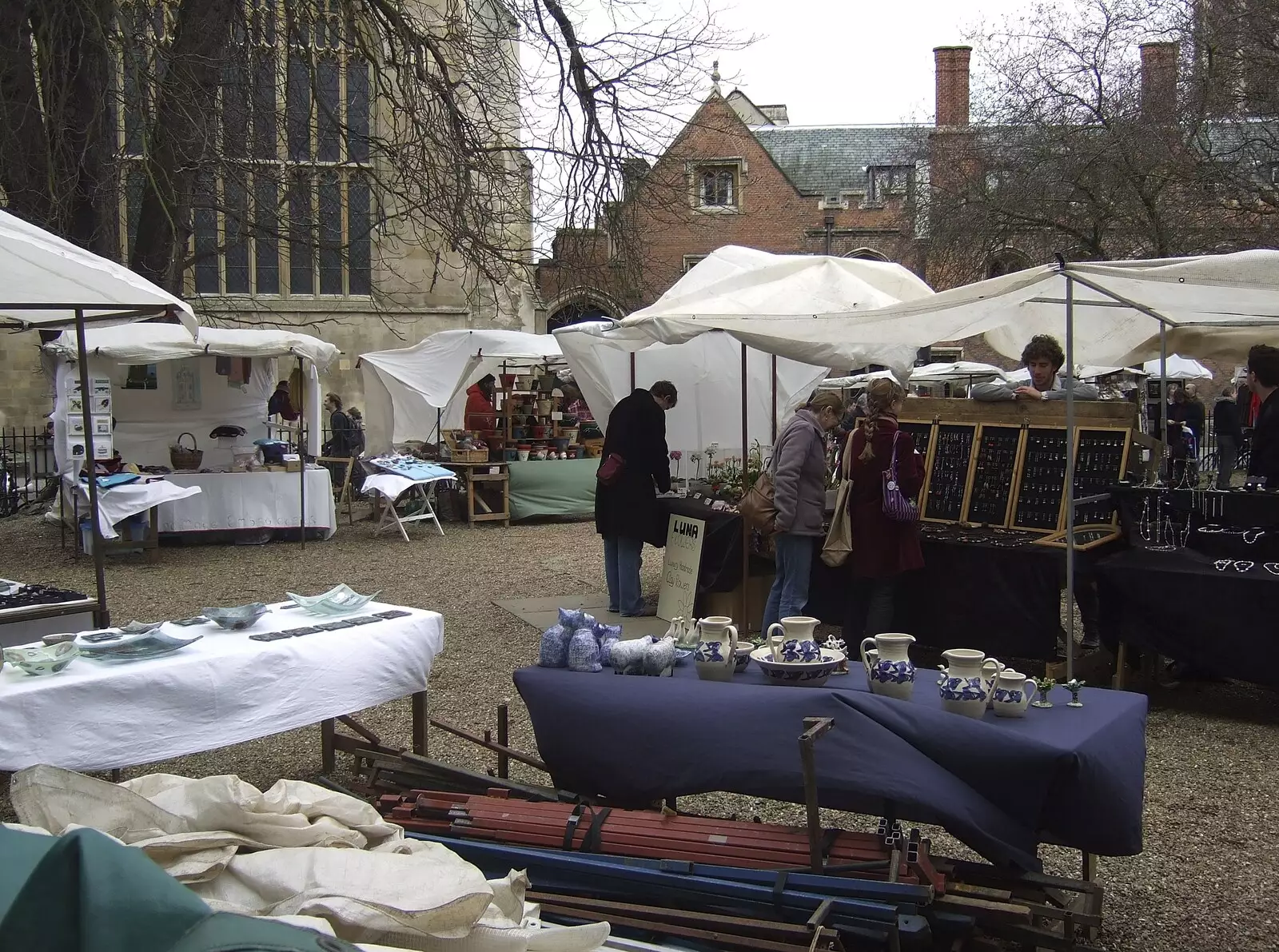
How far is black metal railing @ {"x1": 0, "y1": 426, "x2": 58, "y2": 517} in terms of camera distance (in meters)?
16.2

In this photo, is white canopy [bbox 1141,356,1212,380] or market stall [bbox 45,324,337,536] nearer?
market stall [bbox 45,324,337,536]

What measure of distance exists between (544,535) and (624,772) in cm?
972

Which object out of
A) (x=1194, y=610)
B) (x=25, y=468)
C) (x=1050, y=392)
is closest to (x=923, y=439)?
(x=1050, y=392)

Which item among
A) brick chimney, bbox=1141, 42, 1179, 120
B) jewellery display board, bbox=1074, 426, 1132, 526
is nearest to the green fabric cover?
jewellery display board, bbox=1074, 426, 1132, 526

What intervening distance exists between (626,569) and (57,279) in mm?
4466

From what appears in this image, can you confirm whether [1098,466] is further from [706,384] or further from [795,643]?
[706,384]

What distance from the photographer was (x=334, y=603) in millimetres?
4754

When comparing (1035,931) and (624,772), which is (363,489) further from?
(1035,931)

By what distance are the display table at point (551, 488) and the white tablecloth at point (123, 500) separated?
4.21 meters

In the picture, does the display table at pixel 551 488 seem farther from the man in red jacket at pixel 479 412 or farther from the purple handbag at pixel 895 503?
the purple handbag at pixel 895 503

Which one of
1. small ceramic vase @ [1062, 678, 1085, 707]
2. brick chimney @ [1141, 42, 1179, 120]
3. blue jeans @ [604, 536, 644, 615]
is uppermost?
brick chimney @ [1141, 42, 1179, 120]

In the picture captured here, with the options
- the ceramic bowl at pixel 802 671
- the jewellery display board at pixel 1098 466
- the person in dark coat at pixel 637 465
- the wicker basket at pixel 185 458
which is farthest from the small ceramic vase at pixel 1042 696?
the wicker basket at pixel 185 458

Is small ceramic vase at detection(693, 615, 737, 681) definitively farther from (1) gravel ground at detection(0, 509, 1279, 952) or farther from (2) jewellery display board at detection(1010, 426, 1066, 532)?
(2) jewellery display board at detection(1010, 426, 1066, 532)

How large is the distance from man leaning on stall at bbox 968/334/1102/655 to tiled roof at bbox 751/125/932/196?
30246 mm
